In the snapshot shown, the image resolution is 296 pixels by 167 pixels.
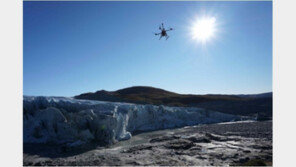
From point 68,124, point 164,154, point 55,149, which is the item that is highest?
point 68,124

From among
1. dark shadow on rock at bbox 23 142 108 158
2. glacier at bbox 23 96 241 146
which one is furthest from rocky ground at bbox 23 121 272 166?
glacier at bbox 23 96 241 146

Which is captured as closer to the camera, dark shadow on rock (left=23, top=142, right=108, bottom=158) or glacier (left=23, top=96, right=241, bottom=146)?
dark shadow on rock (left=23, top=142, right=108, bottom=158)

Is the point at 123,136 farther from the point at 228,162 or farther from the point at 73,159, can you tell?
the point at 228,162

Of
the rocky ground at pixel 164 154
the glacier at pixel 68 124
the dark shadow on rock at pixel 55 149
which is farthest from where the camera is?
the glacier at pixel 68 124

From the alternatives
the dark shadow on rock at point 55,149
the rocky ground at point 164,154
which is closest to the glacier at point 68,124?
the dark shadow on rock at point 55,149

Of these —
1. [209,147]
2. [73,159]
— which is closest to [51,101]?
[73,159]

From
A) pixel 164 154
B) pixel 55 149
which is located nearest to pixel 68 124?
pixel 55 149

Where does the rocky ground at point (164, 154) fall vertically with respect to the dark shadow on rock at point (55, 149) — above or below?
above

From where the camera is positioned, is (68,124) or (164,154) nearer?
(164,154)

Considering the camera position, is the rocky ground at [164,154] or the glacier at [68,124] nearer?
the rocky ground at [164,154]

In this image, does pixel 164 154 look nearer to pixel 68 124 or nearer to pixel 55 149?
pixel 55 149

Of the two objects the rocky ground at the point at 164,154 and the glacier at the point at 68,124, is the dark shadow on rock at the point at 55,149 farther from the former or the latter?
the glacier at the point at 68,124

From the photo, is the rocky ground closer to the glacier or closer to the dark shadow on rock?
the dark shadow on rock
